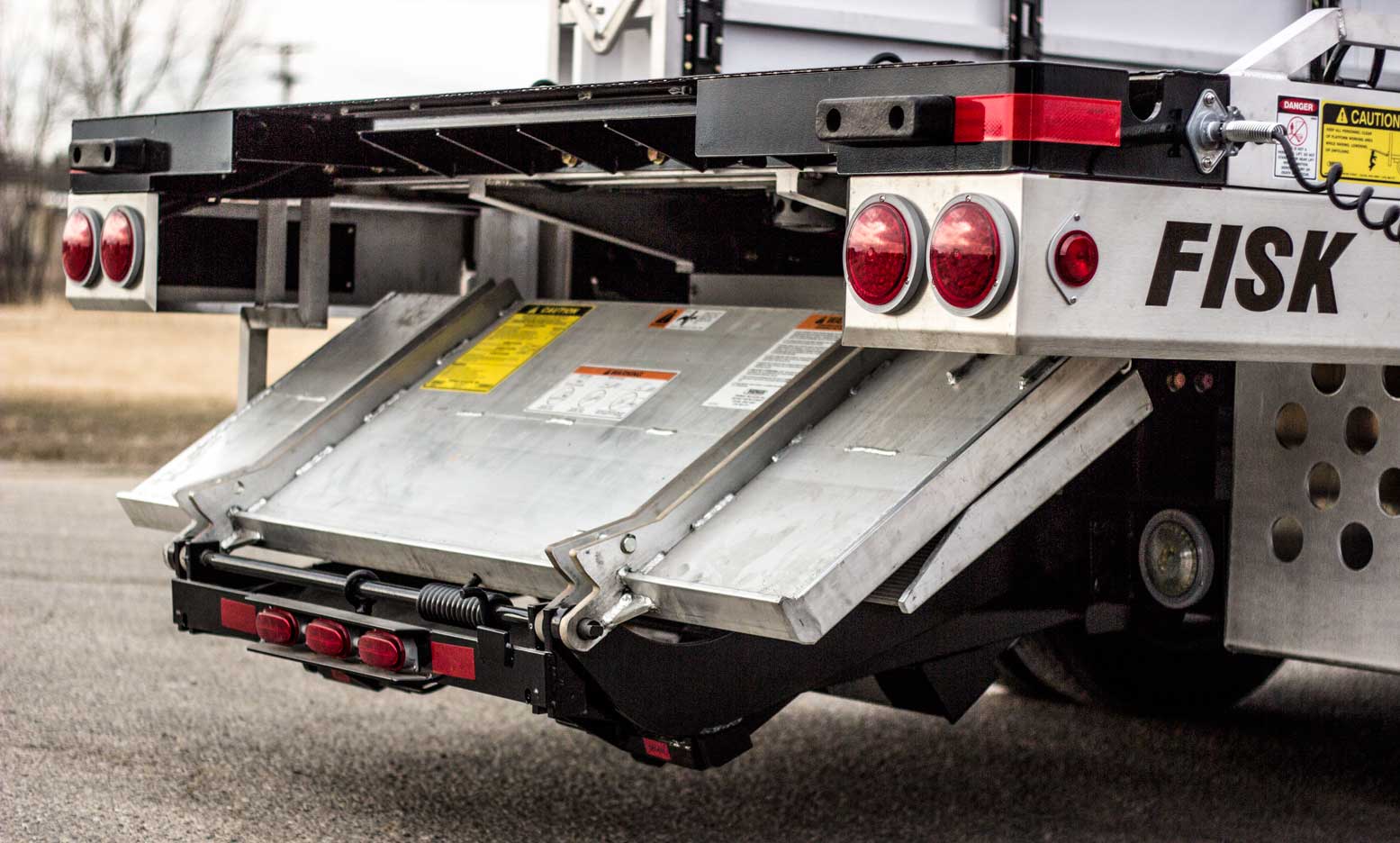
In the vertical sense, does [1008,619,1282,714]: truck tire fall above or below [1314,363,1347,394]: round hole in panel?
below

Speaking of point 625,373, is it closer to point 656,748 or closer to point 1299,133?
point 656,748

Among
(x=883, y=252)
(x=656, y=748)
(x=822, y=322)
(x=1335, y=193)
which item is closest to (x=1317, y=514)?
(x=1335, y=193)

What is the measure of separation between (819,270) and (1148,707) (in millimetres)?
1750

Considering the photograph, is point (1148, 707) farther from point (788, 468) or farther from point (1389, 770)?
point (788, 468)

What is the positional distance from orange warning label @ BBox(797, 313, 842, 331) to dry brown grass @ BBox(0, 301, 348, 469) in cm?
481

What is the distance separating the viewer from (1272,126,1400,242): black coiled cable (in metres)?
2.98

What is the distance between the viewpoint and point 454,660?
A: 3436 mm

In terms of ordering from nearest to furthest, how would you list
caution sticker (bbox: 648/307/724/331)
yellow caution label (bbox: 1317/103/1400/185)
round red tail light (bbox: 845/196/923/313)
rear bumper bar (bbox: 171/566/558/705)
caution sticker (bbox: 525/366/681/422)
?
round red tail light (bbox: 845/196/923/313) → yellow caution label (bbox: 1317/103/1400/185) → rear bumper bar (bbox: 171/566/558/705) → caution sticker (bbox: 525/366/681/422) → caution sticker (bbox: 648/307/724/331)

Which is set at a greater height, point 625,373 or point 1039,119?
point 1039,119

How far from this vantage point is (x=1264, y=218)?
2.99m

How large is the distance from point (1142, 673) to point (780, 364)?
6.08 feet

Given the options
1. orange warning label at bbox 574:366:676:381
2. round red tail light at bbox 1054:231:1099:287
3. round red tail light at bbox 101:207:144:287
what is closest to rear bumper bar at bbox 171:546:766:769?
orange warning label at bbox 574:366:676:381

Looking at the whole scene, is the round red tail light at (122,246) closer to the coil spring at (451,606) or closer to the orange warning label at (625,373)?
the orange warning label at (625,373)

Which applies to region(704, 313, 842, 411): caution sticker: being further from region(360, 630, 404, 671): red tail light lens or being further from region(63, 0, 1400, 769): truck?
region(360, 630, 404, 671): red tail light lens
